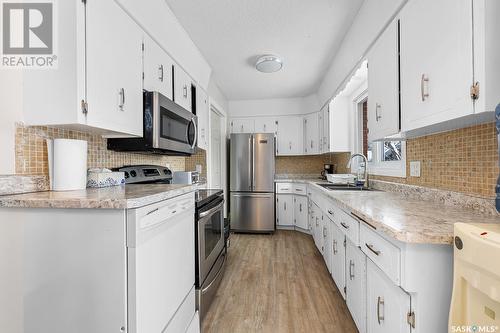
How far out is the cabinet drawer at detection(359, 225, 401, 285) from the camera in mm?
908

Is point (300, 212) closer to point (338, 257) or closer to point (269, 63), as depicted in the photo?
point (338, 257)

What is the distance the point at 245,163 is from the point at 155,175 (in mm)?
2083

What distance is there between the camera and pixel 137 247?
934mm

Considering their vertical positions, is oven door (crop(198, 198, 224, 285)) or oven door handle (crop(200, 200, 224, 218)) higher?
oven door handle (crop(200, 200, 224, 218))

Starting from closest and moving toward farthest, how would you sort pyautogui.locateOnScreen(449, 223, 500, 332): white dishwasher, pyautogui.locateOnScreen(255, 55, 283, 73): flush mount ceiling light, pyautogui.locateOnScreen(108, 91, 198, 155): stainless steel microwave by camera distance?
pyautogui.locateOnScreen(449, 223, 500, 332): white dishwasher < pyautogui.locateOnScreen(108, 91, 198, 155): stainless steel microwave < pyautogui.locateOnScreen(255, 55, 283, 73): flush mount ceiling light

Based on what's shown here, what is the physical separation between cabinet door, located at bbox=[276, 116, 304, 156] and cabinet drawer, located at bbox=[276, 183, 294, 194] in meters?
0.63

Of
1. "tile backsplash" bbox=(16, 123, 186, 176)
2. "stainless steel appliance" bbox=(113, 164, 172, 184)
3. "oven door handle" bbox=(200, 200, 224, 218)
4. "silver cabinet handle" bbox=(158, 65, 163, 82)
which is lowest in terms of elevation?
"oven door handle" bbox=(200, 200, 224, 218)

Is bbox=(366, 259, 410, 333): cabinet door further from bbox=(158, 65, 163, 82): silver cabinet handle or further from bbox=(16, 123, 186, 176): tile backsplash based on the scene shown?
bbox=(158, 65, 163, 82): silver cabinet handle

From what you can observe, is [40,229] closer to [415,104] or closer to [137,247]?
[137,247]

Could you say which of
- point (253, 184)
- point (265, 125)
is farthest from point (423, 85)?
point (265, 125)

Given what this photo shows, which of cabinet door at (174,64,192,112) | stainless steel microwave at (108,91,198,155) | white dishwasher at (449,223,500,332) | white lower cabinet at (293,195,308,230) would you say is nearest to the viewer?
white dishwasher at (449,223,500,332)

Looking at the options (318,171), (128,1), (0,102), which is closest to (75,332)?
(0,102)

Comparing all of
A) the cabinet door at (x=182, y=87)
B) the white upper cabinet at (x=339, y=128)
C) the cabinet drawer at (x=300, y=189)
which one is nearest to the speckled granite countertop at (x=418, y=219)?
the cabinet door at (x=182, y=87)

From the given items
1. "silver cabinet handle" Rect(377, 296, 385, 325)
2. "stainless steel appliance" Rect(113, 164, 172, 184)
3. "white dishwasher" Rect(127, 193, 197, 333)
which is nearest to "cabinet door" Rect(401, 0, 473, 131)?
"silver cabinet handle" Rect(377, 296, 385, 325)
